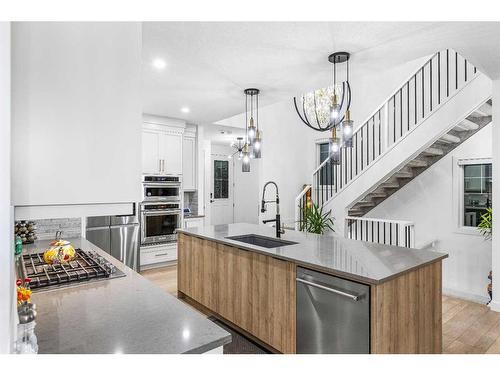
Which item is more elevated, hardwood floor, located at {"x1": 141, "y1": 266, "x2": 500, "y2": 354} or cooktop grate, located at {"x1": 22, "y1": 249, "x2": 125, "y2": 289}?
cooktop grate, located at {"x1": 22, "y1": 249, "x2": 125, "y2": 289}

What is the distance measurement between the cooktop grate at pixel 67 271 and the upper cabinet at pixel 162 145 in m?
3.02

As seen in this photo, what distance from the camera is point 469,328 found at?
3090mm

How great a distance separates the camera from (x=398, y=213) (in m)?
5.32

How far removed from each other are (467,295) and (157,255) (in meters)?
4.50

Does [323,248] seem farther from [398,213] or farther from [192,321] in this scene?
[398,213]

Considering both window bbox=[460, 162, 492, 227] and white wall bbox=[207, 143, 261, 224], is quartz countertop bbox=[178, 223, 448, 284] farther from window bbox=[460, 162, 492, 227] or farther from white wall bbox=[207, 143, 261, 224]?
white wall bbox=[207, 143, 261, 224]

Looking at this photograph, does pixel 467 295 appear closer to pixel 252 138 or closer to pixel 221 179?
pixel 252 138

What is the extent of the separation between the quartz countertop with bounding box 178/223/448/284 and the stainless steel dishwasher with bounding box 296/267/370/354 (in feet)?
0.25

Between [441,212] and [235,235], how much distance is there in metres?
3.33

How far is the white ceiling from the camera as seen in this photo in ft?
7.45

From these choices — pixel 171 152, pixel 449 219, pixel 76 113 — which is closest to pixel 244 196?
pixel 171 152

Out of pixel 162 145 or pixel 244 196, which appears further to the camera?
pixel 244 196

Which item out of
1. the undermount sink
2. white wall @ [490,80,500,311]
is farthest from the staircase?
the undermount sink

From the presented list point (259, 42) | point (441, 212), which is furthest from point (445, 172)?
point (259, 42)
